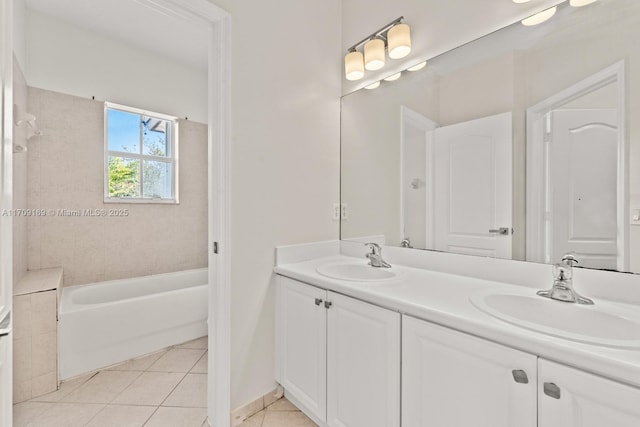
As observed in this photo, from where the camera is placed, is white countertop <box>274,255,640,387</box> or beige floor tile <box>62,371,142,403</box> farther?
beige floor tile <box>62,371,142,403</box>

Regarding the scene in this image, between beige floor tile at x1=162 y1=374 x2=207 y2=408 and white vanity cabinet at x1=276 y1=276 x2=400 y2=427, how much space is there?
531 millimetres

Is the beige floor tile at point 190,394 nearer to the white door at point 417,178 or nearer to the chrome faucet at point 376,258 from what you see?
the chrome faucet at point 376,258

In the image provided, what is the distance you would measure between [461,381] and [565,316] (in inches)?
18.8

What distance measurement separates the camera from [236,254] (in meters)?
1.49

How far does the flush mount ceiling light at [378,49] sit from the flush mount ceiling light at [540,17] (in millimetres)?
567

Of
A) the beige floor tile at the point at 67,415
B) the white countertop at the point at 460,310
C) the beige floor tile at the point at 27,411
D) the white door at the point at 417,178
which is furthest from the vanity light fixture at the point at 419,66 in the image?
the beige floor tile at the point at 27,411

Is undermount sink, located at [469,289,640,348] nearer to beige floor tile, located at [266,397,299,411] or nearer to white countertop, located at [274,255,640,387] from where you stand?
white countertop, located at [274,255,640,387]

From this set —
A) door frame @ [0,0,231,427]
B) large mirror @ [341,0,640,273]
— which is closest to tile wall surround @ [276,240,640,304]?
large mirror @ [341,0,640,273]

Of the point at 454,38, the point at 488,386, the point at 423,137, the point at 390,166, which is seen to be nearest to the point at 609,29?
the point at 454,38

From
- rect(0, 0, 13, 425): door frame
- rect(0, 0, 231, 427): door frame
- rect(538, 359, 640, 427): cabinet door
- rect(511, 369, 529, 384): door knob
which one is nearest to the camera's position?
rect(538, 359, 640, 427): cabinet door

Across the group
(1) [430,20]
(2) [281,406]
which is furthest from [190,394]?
(1) [430,20]

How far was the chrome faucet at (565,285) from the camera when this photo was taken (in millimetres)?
995

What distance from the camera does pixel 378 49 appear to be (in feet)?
5.73

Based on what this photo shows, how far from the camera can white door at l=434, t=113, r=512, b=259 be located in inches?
52.4
